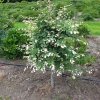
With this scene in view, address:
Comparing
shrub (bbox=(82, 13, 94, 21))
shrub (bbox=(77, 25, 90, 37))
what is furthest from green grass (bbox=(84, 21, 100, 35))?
shrub (bbox=(82, 13, 94, 21))

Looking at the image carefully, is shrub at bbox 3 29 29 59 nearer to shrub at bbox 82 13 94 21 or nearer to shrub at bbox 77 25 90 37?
shrub at bbox 77 25 90 37

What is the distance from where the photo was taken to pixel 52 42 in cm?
381

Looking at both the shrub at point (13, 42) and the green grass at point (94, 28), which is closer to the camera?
the shrub at point (13, 42)

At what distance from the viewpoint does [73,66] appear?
13.2 ft

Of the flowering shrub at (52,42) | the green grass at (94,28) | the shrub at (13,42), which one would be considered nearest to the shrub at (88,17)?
the green grass at (94,28)

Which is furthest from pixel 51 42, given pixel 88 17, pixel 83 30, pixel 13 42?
pixel 88 17

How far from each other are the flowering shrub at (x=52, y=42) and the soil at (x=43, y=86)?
19.7 inches

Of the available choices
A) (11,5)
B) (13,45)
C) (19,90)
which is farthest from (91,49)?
→ (11,5)

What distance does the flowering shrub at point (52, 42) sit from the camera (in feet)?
12.5

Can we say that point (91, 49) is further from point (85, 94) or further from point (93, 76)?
point (85, 94)

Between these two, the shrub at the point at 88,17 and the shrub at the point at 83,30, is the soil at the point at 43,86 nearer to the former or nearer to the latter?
the shrub at the point at 83,30

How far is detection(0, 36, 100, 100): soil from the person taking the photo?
13.8ft

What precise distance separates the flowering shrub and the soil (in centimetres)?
50

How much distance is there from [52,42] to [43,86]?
992 mm
